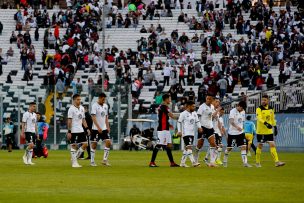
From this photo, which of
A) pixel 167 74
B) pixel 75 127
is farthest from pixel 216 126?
pixel 167 74

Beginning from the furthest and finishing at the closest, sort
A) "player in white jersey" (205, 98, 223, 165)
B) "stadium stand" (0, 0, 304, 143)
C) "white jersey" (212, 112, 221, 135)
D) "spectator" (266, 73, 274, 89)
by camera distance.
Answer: "stadium stand" (0, 0, 304, 143), "spectator" (266, 73, 274, 89), "white jersey" (212, 112, 221, 135), "player in white jersey" (205, 98, 223, 165)

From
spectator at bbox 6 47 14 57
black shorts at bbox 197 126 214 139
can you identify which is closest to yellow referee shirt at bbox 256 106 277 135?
black shorts at bbox 197 126 214 139

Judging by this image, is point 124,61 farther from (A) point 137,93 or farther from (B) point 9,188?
(B) point 9,188

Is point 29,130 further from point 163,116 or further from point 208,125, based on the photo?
point 208,125

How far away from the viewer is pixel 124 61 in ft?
242

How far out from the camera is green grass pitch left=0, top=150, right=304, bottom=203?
21.6 m

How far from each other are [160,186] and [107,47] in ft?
172

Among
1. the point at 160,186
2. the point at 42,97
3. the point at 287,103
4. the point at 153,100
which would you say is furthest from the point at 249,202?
the point at 153,100

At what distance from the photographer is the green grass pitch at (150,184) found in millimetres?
21578

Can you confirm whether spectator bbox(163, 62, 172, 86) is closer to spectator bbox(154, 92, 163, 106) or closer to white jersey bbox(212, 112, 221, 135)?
spectator bbox(154, 92, 163, 106)

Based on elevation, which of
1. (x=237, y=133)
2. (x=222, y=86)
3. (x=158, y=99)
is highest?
(x=237, y=133)

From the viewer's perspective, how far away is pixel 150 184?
1010 inches

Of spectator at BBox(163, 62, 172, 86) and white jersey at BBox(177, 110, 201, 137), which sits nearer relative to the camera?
white jersey at BBox(177, 110, 201, 137)

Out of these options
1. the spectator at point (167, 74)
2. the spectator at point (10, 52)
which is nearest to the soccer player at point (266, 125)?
the spectator at point (167, 74)
